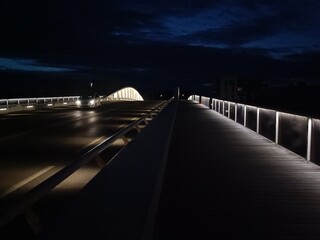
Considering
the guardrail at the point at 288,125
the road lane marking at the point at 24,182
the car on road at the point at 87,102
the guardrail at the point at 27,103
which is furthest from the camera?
the car on road at the point at 87,102

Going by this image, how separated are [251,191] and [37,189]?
399 cm

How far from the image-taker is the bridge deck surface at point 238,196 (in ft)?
21.7

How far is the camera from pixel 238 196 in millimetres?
8680

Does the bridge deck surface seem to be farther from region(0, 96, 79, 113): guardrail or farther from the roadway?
region(0, 96, 79, 113): guardrail

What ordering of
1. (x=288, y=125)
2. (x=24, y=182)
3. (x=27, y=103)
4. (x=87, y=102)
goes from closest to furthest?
(x=24, y=182), (x=288, y=125), (x=87, y=102), (x=27, y=103)

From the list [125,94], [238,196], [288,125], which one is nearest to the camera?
[238,196]

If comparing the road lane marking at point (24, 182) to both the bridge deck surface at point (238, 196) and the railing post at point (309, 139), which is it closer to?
the bridge deck surface at point (238, 196)

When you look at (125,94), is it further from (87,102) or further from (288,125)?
(288,125)

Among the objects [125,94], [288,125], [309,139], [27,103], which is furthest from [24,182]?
[125,94]

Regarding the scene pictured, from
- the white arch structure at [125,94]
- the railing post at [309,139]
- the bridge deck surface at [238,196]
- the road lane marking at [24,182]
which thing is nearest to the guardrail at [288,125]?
the railing post at [309,139]

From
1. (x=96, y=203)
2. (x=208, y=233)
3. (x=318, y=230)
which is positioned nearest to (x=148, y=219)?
(x=208, y=233)

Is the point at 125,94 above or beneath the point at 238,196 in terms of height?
beneath

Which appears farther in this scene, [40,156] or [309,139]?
[40,156]

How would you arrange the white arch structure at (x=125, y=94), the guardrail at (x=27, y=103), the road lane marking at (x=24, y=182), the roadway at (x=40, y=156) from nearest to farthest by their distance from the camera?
the road lane marking at (x=24, y=182) → the roadway at (x=40, y=156) → the guardrail at (x=27, y=103) → the white arch structure at (x=125, y=94)
